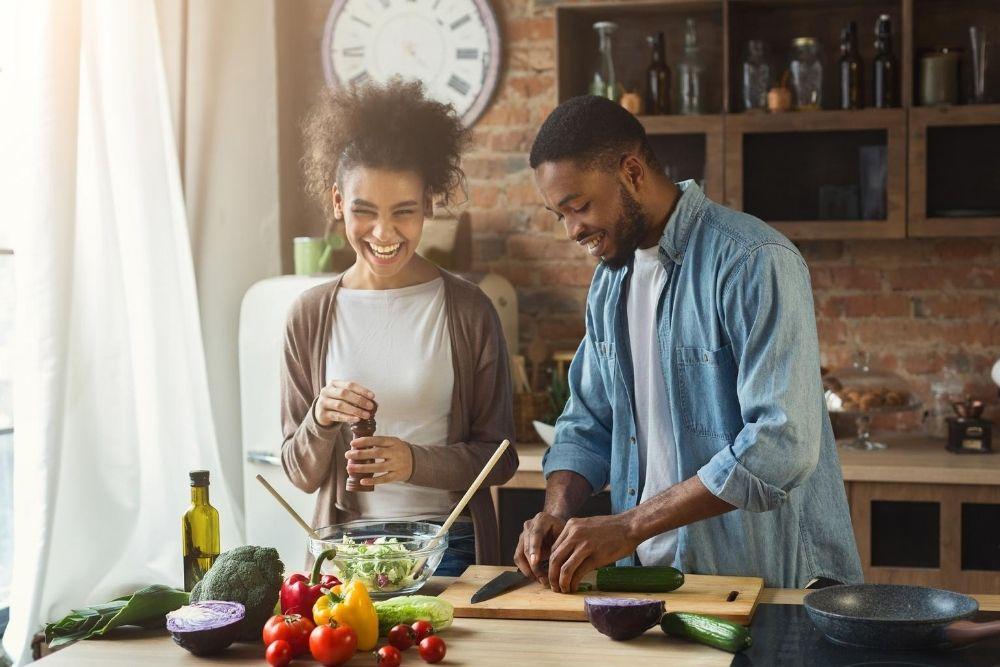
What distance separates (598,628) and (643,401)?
0.61 metres

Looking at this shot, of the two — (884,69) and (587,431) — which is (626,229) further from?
(884,69)

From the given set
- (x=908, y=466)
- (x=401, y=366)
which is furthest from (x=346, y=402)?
(x=908, y=466)

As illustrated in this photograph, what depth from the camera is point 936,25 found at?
12.1ft

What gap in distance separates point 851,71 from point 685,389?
1933 mm

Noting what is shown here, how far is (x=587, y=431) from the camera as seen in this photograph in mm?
2326

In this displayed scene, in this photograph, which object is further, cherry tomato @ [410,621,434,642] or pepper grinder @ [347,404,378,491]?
pepper grinder @ [347,404,378,491]

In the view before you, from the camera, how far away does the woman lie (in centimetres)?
226

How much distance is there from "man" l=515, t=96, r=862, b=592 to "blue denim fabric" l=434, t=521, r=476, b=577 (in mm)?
196

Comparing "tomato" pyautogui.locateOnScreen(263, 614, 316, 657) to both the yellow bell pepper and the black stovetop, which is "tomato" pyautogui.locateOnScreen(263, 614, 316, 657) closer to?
the yellow bell pepper

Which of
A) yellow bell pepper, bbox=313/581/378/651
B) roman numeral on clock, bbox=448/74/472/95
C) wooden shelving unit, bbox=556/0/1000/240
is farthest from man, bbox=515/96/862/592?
roman numeral on clock, bbox=448/74/472/95

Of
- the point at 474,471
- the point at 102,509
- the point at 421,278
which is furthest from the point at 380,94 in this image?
the point at 102,509

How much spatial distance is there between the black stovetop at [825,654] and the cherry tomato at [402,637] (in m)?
0.46

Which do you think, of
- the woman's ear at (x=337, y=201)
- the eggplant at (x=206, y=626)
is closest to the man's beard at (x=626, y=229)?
the woman's ear at (x=337, y=201)

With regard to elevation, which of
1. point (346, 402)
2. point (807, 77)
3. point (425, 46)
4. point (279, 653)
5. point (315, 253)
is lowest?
point (279, 653)
